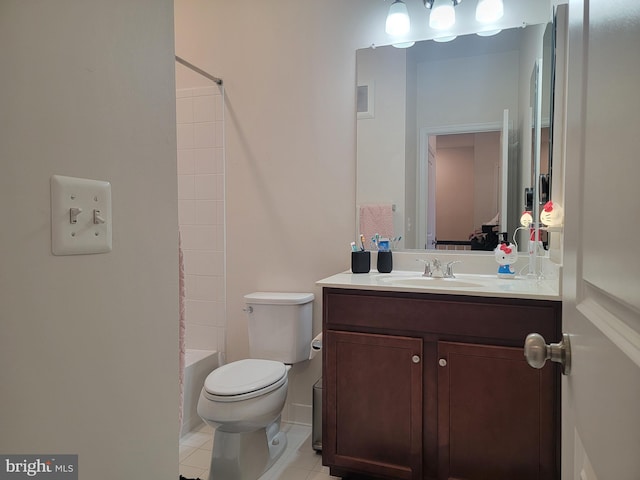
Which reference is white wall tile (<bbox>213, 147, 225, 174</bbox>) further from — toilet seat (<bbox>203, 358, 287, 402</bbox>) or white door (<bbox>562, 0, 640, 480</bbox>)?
white door (<bbox>562, 0, 640, 480</bbox>)

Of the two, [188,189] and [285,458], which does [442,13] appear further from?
[285,458]

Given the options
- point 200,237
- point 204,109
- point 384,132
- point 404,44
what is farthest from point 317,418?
point 404,44

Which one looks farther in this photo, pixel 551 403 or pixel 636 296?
pixel 551 403

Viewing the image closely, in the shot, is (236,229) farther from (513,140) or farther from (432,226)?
(513,140)

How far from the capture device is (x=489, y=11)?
2.01 m

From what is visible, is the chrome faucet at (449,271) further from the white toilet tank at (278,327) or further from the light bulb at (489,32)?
the light bulb at (489,32)

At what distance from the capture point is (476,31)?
6.76 ft

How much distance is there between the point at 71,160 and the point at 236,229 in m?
1.94

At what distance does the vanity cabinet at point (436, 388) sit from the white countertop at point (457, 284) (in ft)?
0.11

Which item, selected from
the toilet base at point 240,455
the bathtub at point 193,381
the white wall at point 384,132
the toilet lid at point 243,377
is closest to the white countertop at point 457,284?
the white wall at point 384,132

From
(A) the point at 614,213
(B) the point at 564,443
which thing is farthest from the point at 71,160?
(B) the point at 564,443

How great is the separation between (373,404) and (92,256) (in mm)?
1432

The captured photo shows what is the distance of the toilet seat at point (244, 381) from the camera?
1.74 meters

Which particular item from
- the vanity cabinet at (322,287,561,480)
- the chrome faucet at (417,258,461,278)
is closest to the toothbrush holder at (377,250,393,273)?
the chrome faucet at (417,258,461,278)
